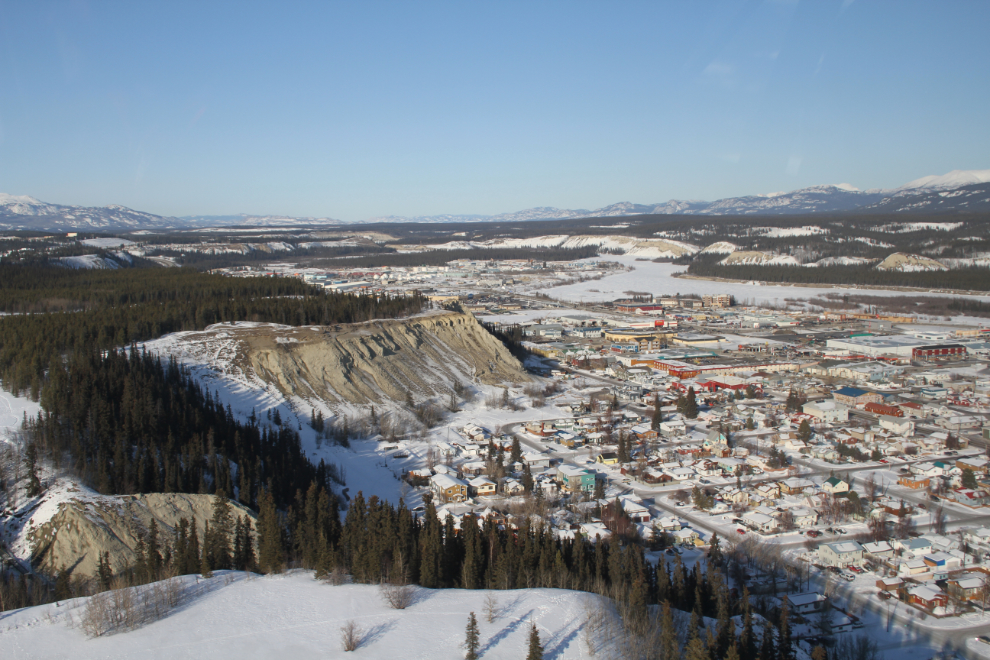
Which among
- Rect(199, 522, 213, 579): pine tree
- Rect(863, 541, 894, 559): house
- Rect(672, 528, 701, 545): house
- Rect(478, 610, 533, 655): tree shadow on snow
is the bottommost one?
Rect(672, 528, 701, 545): house

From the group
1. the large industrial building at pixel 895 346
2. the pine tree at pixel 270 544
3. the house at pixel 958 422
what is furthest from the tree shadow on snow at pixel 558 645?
the large industrial building at pixel 895 346

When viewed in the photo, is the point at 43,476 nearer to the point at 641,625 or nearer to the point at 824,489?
the point at 641,625

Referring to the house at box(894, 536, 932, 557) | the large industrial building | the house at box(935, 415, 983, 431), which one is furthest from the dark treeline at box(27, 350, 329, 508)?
the large industrial building

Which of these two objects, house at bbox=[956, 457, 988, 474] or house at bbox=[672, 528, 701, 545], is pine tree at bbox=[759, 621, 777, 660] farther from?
house at bbox=[956, 457, 988, 474]

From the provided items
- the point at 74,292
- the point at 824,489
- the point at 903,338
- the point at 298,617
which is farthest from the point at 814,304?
the point at 298,617

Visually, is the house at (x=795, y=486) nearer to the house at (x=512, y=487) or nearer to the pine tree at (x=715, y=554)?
the pine tree at (x=715, y=554)

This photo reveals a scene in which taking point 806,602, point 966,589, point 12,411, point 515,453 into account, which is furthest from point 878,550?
point 12,411
